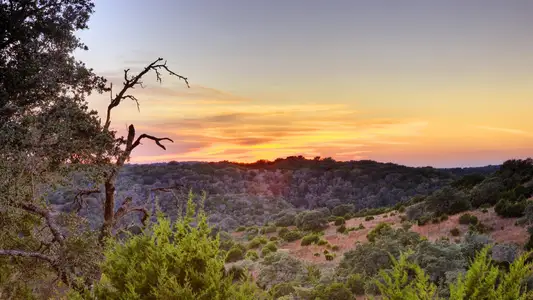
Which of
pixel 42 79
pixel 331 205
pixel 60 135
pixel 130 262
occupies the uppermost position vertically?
pixel 42 79

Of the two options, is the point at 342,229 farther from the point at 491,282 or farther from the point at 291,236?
the point at 491,282

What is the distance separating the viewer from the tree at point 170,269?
7.50m

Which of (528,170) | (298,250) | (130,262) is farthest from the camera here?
(528,170)

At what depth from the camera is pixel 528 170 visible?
166 ft

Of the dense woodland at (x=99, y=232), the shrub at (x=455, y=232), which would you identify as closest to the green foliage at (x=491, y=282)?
the dense woodland at (x=99, y=232)

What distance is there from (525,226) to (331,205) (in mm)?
65369

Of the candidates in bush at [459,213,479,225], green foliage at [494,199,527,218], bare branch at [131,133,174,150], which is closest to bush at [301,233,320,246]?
bush at [459,213,479,225]

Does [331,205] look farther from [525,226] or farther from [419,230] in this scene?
[525,226]

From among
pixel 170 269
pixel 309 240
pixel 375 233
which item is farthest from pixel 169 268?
pixel 309 240

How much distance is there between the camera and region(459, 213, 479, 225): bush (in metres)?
38.6

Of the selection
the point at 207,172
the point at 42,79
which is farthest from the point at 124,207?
the point at 207,172

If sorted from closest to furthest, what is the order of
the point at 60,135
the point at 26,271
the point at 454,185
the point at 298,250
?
the point at 60,135, the point at 26,271, the point at 298,250, the point at 454,185

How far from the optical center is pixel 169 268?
7910mm

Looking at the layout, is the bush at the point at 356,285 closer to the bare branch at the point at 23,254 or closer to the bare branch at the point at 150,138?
the bare branch at the point at 150,138
